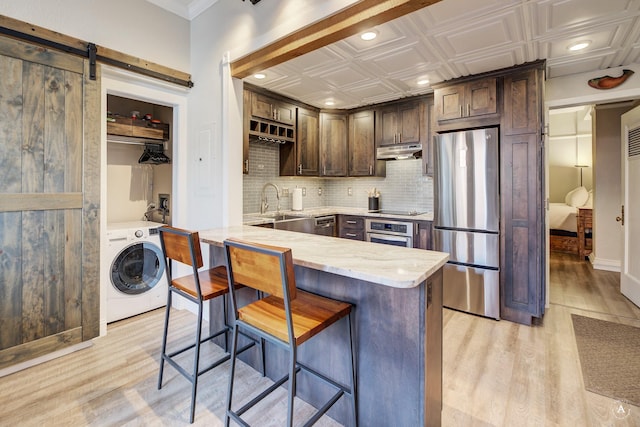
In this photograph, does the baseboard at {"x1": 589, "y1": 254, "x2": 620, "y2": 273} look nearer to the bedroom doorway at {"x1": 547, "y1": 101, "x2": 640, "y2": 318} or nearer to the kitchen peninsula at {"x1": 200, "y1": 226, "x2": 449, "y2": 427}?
the bedroom doorway at {"x1": 547, "y1": 101, "x2": 640, "y2": 318}

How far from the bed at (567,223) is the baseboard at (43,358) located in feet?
24.1

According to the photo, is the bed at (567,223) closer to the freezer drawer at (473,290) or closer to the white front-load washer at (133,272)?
the freezer drawer at (473,290)

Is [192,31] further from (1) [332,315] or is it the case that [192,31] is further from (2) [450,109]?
(1) [332,315]

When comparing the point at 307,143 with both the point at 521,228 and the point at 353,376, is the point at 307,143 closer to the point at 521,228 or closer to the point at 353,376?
the point at 521,228

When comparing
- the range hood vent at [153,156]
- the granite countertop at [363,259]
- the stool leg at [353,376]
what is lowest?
the stool leg at [353,376]

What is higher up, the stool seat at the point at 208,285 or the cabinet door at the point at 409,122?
the cabinet door at the point at 409,122

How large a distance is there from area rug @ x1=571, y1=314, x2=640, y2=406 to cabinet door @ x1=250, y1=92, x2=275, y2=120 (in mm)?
3690

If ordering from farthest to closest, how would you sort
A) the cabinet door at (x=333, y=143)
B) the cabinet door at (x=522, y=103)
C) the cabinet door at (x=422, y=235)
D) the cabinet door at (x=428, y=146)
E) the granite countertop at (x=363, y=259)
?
1. the cabinet door at (x=333, y=143)
2. the cabinet door at (x=428, y=146)
3. the cabinet door at (x=422, y=235)
4. the cabinet door at (x=522, y=103)
5. the granite countertop at (x=363, y=259)

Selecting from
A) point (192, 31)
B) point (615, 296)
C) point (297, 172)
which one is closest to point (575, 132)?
point (615, 296)

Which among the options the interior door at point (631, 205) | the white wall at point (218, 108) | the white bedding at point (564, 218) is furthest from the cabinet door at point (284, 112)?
the white bedding at point (564, 218)

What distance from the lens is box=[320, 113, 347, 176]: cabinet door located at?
177 inches

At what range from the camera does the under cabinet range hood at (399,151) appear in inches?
153

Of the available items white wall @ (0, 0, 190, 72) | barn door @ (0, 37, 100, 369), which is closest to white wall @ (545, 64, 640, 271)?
white wall @ (0, 0, 190, 72)

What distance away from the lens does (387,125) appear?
418 centimetres
